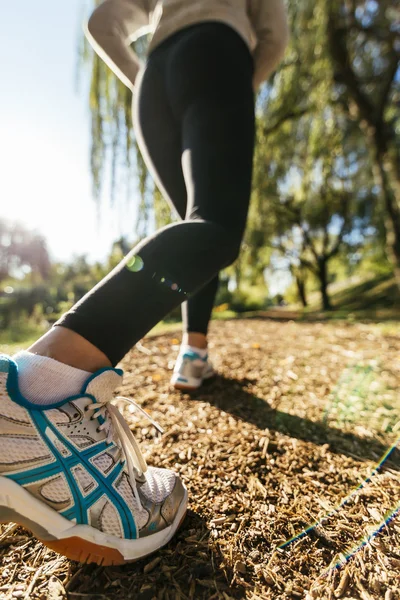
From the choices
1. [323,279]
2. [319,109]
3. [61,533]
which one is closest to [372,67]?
[319,109]

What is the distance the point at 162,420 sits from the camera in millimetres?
1214

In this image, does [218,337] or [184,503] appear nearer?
[184,503]

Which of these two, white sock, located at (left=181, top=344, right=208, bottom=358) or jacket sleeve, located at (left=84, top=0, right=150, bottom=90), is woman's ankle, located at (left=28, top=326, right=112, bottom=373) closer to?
white sock, located at (left=181, top=344, right=208, bottom=358)

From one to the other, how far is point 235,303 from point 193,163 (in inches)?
413

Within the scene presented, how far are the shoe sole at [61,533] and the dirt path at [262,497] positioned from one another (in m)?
0.05

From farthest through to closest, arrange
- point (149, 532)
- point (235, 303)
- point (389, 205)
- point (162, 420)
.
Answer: point (235, 303), point (389, 205), point (162, 420), point (149, 532)

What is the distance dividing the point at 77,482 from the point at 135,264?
0.42 metres

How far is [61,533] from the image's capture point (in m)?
0.53

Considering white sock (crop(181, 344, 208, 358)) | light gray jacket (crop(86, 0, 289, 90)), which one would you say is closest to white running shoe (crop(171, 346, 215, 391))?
white sock (crop(181, 344, 208, 358))

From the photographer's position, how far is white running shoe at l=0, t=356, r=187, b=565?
1.74 feet

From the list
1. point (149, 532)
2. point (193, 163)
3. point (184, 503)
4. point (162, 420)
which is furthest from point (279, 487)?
point (193, 163)

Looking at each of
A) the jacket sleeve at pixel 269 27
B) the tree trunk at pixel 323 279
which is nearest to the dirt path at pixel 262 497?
the jacket sleeve at pixel 269 27

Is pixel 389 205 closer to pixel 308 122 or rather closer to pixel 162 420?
pixel 308 122

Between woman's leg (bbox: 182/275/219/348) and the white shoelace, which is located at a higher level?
woman's leg (bbox: 182/275/219/348)
